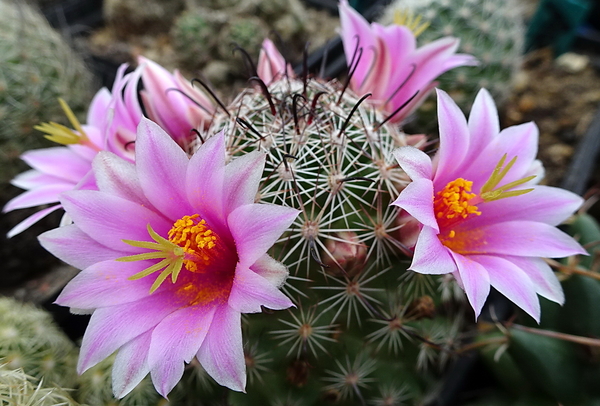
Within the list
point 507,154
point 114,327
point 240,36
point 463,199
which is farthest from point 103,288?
point 240,36

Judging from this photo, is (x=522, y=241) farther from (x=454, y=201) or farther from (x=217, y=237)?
(x=217, y=237)

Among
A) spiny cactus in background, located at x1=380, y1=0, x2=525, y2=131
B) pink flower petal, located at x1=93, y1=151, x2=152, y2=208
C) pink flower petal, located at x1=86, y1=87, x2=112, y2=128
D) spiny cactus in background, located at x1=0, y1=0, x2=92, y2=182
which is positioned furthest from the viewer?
spiny cactus in background, located at x1=380, y1=0, x2=525, y2=131

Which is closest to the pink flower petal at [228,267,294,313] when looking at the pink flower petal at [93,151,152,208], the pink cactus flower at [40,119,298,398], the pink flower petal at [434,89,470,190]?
the pink cactus flower at [40,119,298,398]

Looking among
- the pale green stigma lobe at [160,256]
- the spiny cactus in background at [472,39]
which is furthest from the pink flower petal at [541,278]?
the spiny cactus in background at [472,39]

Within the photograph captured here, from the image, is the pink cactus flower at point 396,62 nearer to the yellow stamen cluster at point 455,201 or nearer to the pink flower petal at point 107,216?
the yellow stamen cluster at point 455,201

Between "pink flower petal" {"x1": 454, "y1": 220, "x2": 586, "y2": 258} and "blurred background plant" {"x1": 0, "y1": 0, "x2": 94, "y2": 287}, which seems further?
"blurred background plant" {"x1": 0, "y1": 0, "x2": 94, "y2": 287}

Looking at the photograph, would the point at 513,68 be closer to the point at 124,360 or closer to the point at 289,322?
the point at 289,322

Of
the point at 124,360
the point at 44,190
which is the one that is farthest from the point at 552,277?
the point at 44,190

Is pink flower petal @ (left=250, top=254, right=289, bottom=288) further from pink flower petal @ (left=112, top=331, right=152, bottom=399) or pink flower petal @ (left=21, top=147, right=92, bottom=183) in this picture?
pink flower petal @ (left=21, top=147, right=92, bottom=183)
